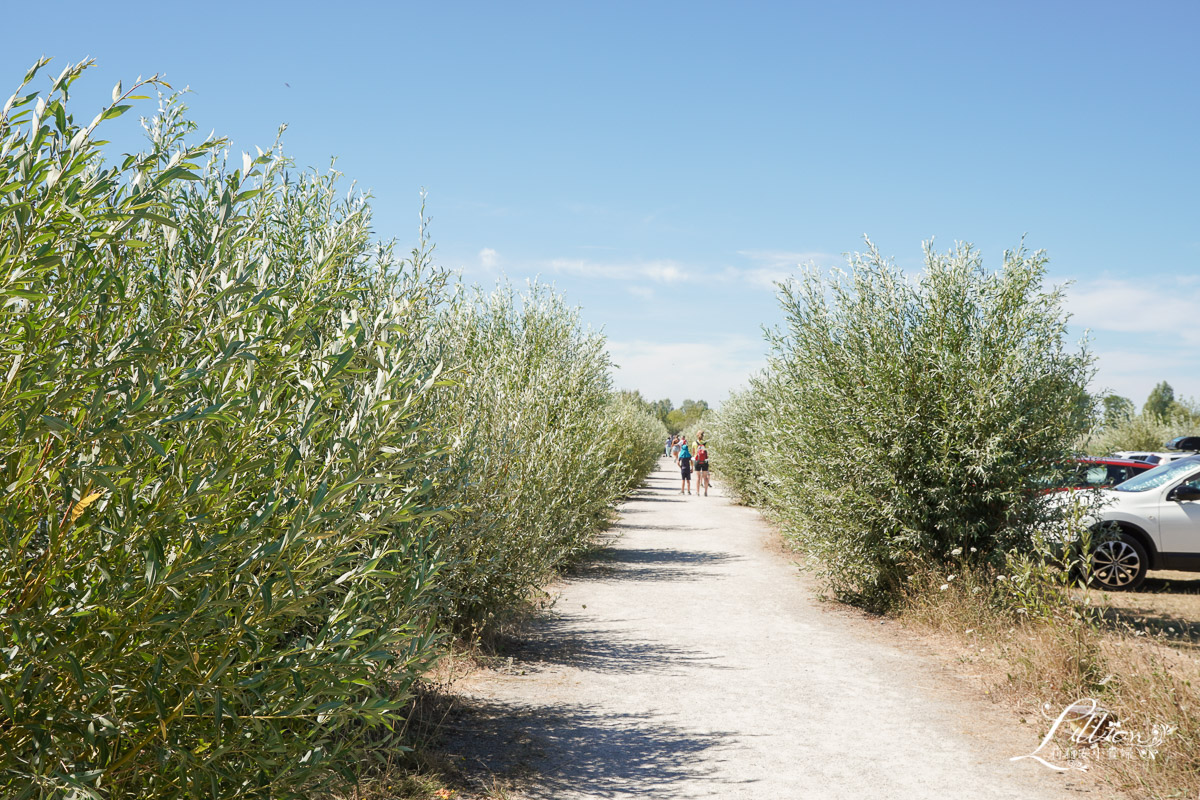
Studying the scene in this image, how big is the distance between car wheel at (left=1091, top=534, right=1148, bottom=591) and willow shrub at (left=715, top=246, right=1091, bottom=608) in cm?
331

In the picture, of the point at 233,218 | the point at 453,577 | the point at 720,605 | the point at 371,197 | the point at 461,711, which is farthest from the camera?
the point at 720,605

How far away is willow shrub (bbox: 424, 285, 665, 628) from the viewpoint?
255 inches

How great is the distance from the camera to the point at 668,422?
11069cm

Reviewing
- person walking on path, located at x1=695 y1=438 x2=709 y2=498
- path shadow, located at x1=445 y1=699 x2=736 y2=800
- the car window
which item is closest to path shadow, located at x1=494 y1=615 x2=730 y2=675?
path shadow, located at x1=445 y1=699 x2=736 y2=800

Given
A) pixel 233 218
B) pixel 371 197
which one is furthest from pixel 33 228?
pixel 371 197

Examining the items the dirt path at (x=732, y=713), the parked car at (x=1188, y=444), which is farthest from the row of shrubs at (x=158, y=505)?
the parked car at (x=1188, y=444)

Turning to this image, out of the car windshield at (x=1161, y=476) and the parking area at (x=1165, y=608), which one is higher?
the car windshield at (x=1161, y=476)

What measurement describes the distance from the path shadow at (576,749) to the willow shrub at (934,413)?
420 centimetres

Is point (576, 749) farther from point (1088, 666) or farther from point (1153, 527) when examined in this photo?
point (1153, 527)

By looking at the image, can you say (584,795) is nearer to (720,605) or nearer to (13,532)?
(13,532)

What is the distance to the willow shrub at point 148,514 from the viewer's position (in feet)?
6.70

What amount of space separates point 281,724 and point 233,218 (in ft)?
5.42

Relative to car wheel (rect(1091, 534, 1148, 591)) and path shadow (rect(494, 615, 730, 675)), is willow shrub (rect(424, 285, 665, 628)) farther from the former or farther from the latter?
car wheel (rect(1091, 534, 1148, 591))

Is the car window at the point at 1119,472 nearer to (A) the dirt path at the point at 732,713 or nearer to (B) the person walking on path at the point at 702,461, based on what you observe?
(A) the dirt path at the point at 732,713
